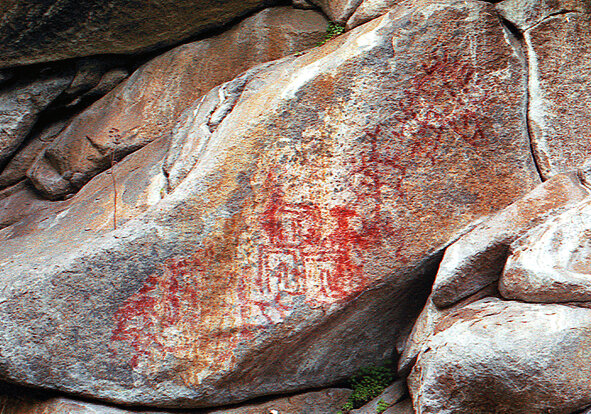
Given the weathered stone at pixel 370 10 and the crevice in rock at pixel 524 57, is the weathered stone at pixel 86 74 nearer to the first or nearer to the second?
the weathered stone at pixel 370 10

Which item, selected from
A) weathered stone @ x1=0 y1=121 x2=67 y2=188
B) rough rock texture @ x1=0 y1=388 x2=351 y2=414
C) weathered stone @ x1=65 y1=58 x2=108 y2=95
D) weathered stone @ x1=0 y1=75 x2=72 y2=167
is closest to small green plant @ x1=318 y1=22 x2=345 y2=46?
weathered stone @ x1=65 y1=58 x2=108 y2=95

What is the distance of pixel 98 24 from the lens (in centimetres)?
572

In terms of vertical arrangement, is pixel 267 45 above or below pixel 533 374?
above

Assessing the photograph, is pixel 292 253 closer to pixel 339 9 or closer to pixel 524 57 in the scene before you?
pixel 524 57

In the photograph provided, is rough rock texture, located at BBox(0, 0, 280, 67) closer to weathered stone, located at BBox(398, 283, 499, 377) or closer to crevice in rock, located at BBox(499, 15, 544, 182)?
crevice in rock, located at BBox(499, 15, 544, 182)

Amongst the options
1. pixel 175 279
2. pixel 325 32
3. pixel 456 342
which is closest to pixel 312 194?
pixel 175 279

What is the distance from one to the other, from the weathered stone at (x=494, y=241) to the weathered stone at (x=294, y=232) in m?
0.30

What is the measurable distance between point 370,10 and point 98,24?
2998 mm

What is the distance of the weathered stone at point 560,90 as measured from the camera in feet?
13.8

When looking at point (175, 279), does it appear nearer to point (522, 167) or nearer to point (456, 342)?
point (456, 342)

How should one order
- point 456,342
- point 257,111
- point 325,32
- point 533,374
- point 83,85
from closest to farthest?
point 533,374
point 456,342
point 257,111
point 325,32
point 83,85

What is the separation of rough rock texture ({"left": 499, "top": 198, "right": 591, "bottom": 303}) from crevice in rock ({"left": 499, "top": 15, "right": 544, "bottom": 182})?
2.62ft

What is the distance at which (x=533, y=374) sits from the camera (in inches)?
121

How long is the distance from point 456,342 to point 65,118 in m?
5.38
